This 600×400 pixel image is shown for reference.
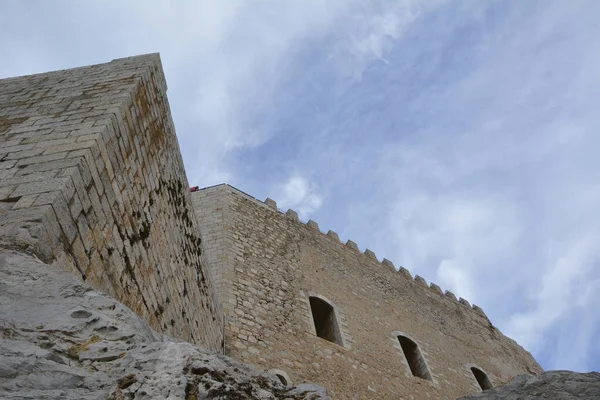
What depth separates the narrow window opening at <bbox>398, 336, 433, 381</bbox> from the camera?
11.4 meters

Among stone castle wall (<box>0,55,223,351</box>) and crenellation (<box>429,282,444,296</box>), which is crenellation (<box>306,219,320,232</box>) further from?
stone castle wall (<box>0,55,223,351</box>)

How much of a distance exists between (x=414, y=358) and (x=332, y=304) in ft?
8.84

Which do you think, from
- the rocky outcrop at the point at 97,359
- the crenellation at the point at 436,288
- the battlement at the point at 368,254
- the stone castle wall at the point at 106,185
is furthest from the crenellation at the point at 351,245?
the rocky outcrop at the point at 97,359

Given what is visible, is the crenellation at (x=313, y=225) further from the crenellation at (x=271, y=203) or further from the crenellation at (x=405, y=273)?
the crenellation at (x=405, y=273)

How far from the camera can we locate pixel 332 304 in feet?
35.2

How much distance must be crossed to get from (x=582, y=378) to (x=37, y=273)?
83.8 inches

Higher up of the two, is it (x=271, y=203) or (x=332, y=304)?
(x=271, y=203)

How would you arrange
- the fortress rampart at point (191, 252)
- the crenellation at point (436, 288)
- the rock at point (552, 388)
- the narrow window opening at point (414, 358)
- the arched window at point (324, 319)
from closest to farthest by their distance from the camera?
→ the rock at point (552, 388) < the fortress rampart at point (191, 252) < the arched window at point (324, 319) < the narrow window opening at point (414, 358) < the crenellation at point (436, 288)

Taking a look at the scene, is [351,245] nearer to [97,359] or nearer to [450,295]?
[450,295]

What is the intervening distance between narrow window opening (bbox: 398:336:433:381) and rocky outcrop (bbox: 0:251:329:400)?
34.4ft

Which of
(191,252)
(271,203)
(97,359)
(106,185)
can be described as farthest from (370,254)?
(97,359)

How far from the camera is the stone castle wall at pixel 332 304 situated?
8.63 m

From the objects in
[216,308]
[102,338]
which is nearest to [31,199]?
[102,338]

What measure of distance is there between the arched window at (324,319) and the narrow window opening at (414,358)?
218 cm
